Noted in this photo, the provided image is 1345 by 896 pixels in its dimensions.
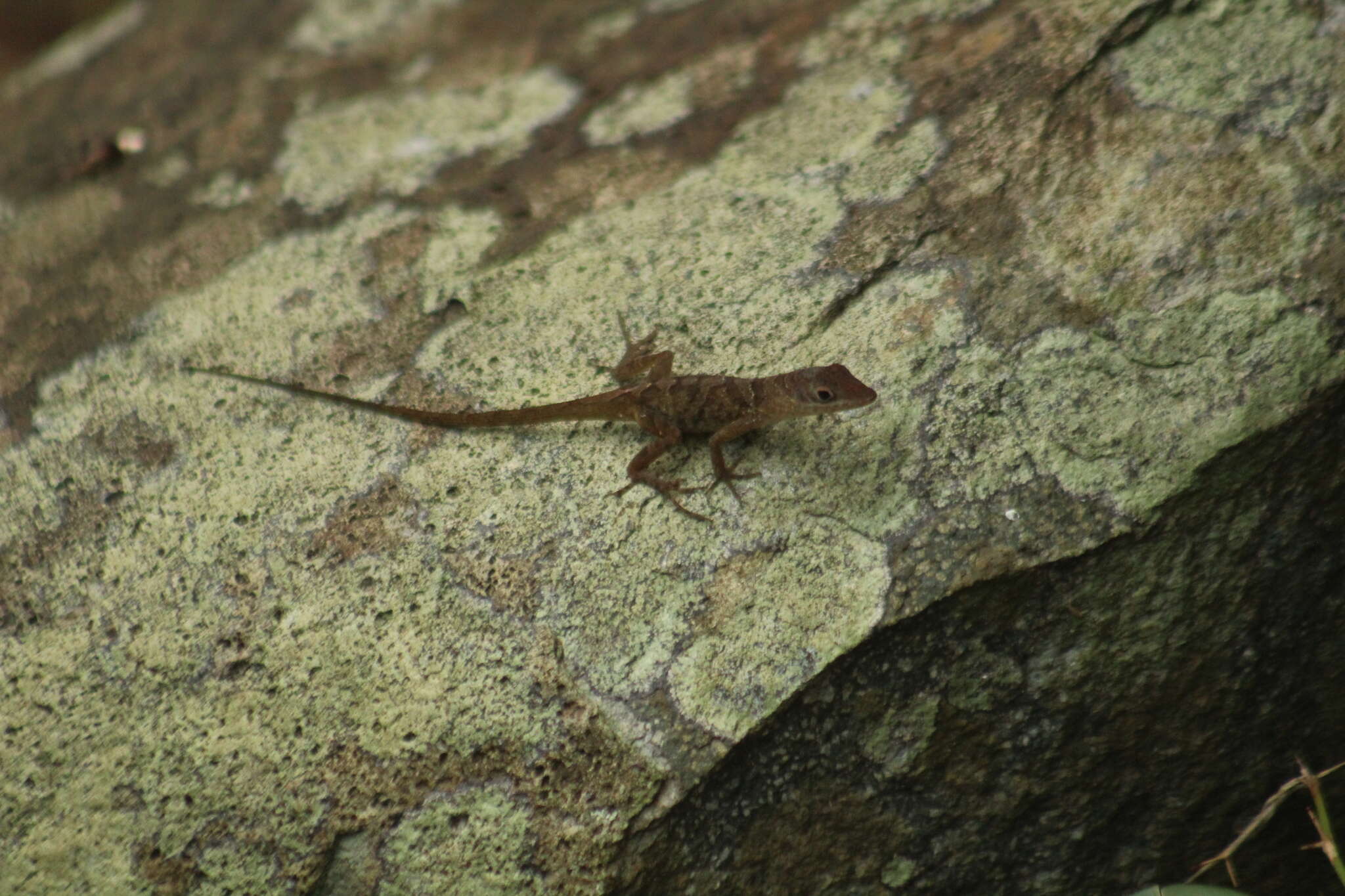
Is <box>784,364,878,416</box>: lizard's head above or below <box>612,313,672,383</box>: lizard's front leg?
below

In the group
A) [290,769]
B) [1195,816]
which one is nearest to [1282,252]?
[1195,816]

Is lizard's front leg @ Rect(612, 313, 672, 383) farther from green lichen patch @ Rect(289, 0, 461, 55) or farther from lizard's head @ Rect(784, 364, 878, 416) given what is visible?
green lichen patch @ Rect(289, 0, 461, 55)

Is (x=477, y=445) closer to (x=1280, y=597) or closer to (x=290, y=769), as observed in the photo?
(x=290, y=769)

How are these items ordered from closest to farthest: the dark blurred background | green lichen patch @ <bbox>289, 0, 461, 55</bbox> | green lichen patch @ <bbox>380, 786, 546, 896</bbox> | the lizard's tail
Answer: green lichen patch @ <bbox>380, 786, 546, 896</bbox>
the lizard's tail
green lichen patch @ <bbox>289, 0, 461, 55</bbox>
the dark blurred background

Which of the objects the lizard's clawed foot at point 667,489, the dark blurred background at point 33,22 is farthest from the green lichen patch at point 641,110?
the dark blurred background at point 33,22

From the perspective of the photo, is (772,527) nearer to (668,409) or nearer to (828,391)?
(828,391)

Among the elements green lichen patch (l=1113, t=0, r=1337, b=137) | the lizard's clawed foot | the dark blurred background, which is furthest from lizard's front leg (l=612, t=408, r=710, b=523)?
the dark blurred background

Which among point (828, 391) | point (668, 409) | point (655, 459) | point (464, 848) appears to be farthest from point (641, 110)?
point (464, 848)
